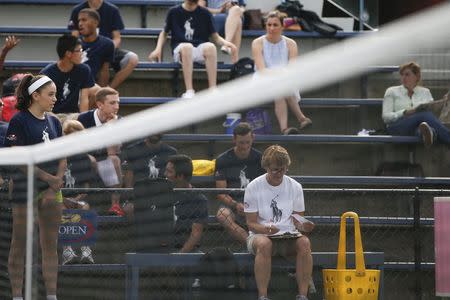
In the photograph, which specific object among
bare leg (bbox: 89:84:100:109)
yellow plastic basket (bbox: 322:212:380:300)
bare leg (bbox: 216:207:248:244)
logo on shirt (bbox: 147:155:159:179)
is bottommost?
yellow plastic basket (bbox: 322:212:380:300)

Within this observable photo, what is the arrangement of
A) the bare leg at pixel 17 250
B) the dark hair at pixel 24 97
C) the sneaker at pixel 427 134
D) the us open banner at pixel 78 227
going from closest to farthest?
the bare leg at pixel 17 250 → the us open banner at pixel 78 227 → the sneaker at pixel 427 134 → the dark hair at pixel 24 97

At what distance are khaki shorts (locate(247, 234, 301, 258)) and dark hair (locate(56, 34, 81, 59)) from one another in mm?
3470

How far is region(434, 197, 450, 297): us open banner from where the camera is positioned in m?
6.19

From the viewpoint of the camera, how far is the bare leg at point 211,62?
10.7 m

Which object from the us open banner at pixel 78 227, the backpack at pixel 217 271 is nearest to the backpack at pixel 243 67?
the backpack at pixel 217 271

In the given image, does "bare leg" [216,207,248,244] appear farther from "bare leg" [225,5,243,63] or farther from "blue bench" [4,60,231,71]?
"bare leg" [225,5,243,63]

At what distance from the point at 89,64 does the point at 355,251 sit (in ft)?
14.3

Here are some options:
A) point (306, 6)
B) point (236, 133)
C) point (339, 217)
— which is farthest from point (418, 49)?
point (306, 6)

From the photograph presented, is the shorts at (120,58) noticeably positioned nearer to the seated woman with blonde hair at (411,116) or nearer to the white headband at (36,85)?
the seated woman with blonde hair at (411,116)

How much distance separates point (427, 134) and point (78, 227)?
2379 mm

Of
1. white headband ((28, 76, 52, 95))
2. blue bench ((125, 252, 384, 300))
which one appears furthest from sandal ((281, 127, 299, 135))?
white headband ((28, 76, 52, 95))

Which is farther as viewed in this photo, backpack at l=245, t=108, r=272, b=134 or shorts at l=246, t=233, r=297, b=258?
shorts at l=246, t=233, r=297, b=258

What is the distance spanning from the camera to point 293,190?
6.82 m

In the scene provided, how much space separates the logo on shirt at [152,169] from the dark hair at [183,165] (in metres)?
0.21
